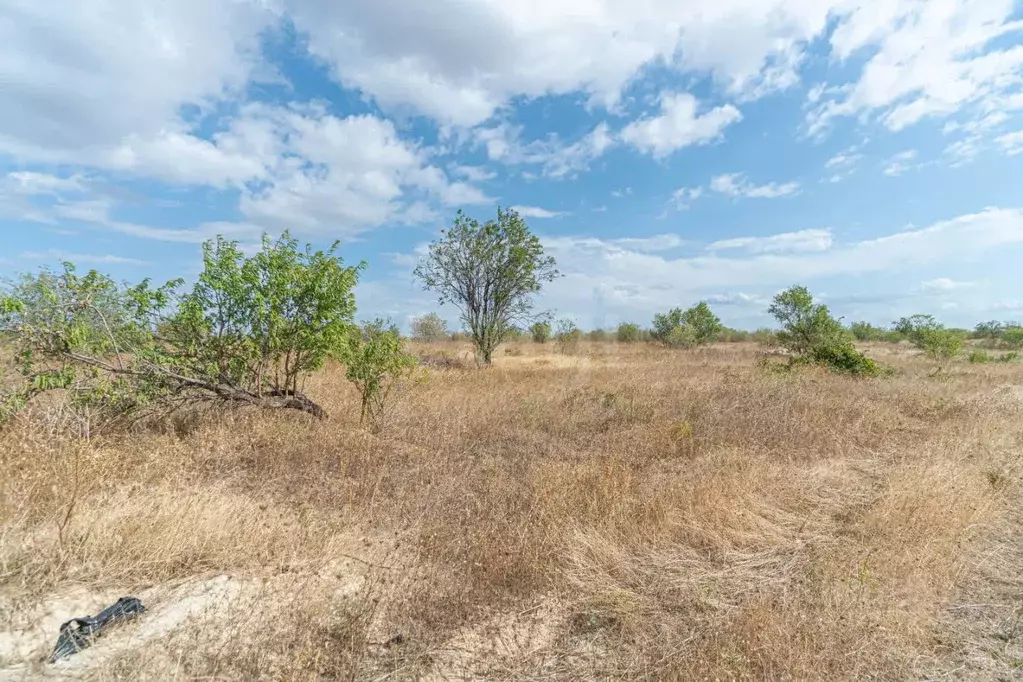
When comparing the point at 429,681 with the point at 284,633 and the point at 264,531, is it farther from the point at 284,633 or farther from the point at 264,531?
the point at 264,531

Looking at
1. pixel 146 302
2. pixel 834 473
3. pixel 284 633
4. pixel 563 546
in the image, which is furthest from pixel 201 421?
pixel 834 473

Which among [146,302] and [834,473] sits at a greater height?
[146,302]

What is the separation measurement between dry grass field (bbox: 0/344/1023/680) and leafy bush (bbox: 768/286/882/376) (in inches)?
391

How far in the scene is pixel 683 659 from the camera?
302 centimetres

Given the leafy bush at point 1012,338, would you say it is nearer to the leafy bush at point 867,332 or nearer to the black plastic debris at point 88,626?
the leafy bush at point 867,332

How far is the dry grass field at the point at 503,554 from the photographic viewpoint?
3.07 m

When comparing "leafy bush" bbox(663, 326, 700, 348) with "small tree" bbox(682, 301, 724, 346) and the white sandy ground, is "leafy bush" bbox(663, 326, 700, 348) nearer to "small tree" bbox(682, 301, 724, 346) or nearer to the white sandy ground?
"small tree" bbox(682, 301, 724, 346)

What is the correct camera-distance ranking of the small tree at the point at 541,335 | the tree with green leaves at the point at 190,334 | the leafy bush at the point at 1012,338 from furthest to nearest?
the leafy bush at the point at 1012,338
the small tree at the point at 541,335
the tree with green leaves at the point at 190,334

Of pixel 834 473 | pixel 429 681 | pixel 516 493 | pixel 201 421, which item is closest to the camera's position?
pixel 429 681

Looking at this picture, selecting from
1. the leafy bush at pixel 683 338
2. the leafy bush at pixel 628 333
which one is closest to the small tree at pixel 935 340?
the leafy bush at pixel 683 338

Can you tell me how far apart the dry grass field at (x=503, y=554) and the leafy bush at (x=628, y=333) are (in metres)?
37.8

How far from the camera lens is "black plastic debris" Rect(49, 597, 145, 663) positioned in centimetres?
289

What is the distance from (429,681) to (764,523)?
3.63 metres

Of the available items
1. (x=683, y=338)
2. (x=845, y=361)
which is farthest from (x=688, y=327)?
(x=845, y=361)
